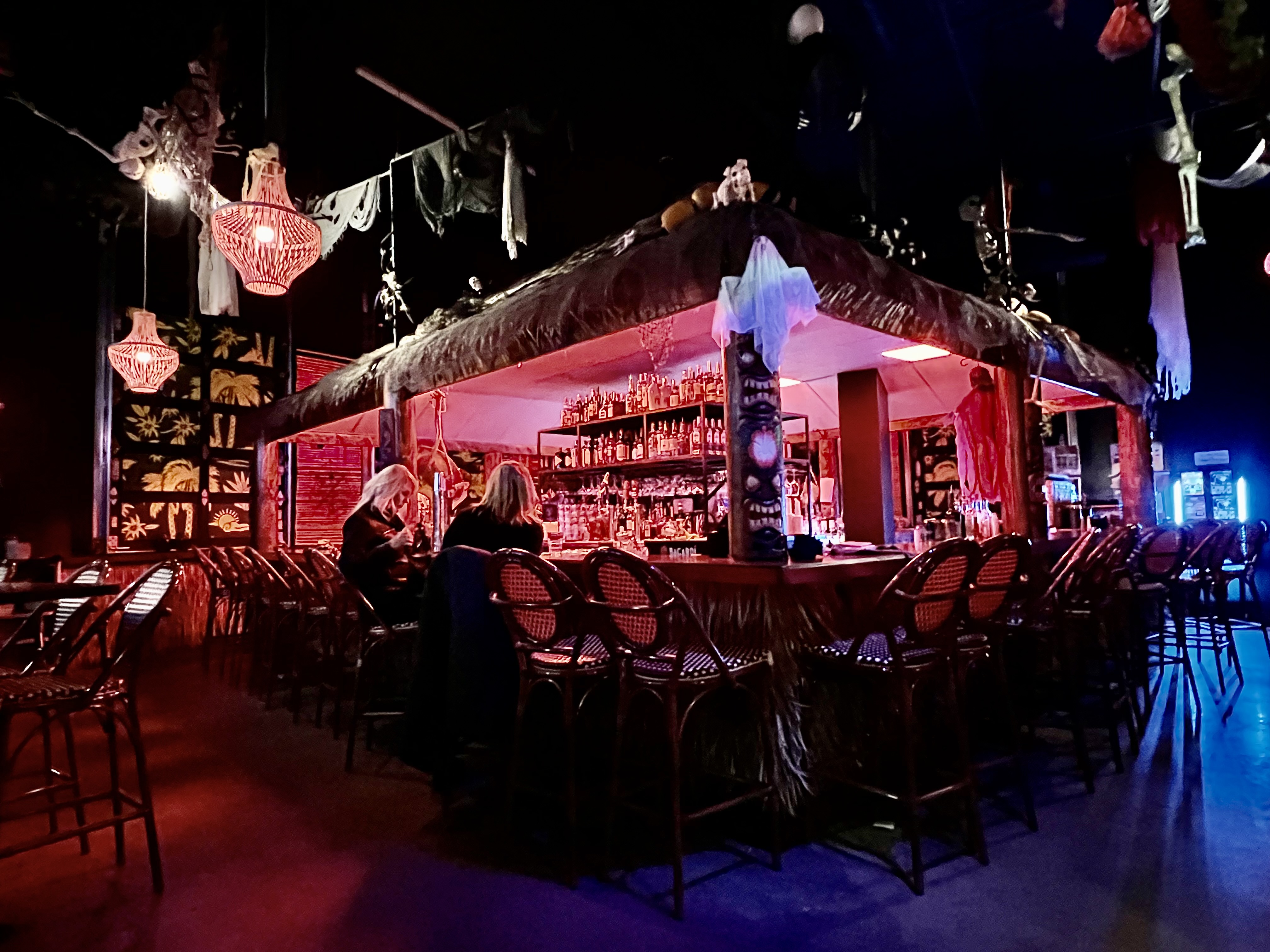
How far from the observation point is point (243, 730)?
437 cm

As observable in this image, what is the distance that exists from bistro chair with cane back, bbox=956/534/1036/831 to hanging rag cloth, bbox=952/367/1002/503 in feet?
8.16

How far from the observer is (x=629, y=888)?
2.35m

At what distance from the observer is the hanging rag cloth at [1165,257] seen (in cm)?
567

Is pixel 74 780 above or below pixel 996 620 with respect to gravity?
below

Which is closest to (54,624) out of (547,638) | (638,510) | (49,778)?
(49,778)

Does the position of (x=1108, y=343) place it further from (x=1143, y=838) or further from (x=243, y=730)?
(x=243, y=730)

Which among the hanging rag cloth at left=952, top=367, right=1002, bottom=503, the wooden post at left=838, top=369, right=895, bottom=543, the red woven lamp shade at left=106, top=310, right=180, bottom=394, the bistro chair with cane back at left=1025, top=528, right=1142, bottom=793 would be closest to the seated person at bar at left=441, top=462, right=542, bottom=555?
the bistro chair with cane back at left=1025, top=528, right=1142, bottom=793

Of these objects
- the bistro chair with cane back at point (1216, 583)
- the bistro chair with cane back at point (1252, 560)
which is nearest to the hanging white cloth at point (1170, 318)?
the bistro chair with cane back at point (1252, 560)

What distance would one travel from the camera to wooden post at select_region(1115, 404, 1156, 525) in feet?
22.4

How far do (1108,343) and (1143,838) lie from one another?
8.61 metres

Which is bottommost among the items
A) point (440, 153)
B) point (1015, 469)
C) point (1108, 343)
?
point (1015, 469)

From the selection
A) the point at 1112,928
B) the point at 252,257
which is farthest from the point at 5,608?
the point at 1112,928

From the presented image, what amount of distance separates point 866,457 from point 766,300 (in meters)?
3.75

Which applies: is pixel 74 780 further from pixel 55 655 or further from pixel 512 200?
pixel 512 200
